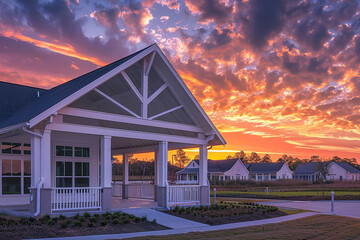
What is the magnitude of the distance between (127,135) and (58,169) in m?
4.02

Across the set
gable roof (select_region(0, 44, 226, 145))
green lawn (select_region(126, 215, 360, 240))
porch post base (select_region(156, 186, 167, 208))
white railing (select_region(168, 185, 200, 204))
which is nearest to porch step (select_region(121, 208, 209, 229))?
porch post base (select_region(156, 186, 167, 208))

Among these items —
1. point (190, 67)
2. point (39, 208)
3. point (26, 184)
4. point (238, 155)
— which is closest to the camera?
point (39, 208)

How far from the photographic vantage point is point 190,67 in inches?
979

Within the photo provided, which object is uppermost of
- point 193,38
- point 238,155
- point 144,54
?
point 193,38

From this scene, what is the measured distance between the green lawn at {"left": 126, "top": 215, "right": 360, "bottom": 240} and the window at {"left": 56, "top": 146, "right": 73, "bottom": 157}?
27.2 feet

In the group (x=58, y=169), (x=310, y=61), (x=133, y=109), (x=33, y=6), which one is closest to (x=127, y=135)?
(x=133, y=109)

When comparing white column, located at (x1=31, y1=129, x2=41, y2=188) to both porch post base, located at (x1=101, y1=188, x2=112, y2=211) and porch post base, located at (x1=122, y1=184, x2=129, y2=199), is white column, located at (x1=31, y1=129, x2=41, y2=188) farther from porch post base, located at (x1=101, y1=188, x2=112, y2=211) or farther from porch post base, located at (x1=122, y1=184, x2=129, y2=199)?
porch post base, located at (x1=122, y1=184, x2=129, y2=199)

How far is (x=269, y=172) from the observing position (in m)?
89.6

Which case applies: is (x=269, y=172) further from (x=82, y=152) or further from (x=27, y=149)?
(x=27, y=149)

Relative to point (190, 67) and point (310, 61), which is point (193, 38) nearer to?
point (190, 67)

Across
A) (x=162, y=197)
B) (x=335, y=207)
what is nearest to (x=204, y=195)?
(x=162, y=197)

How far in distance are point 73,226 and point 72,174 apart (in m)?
6.26

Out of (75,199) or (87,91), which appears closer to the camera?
(87,91)

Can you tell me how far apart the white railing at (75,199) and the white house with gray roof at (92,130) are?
4cm
